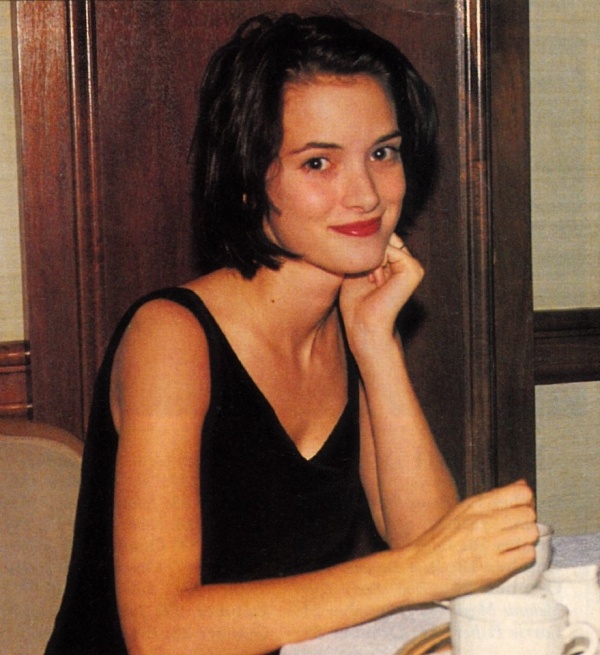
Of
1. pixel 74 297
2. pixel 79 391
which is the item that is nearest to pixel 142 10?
pixel 74 297

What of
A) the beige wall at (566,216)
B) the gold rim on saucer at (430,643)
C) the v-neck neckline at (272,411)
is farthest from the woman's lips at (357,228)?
the beige wall at (566,216)

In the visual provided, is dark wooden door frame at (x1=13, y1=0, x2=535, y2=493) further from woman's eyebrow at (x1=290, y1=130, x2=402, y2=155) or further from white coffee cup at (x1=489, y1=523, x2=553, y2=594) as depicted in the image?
white coffee cup at (x1=489, y1=523, x2=553, y2=594)

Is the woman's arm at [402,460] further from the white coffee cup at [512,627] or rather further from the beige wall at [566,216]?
the beige wall at [566,216]

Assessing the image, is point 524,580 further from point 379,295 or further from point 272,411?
point 379,295

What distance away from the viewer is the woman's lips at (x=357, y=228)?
137cm

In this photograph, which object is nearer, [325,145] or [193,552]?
[193,552]

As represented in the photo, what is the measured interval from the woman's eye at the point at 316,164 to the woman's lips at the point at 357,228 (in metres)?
0.08

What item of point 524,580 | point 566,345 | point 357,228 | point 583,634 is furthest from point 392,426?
point 566,345

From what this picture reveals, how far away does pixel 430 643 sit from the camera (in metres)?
0.94

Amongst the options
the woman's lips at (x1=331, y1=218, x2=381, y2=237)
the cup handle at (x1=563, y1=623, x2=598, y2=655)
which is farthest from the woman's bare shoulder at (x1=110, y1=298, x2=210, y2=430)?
the cup handle at (x1=563, y1=623, x2=598, y2=655)

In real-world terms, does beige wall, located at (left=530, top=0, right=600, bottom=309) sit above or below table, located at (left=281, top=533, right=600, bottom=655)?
above

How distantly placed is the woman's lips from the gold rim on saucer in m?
0.57

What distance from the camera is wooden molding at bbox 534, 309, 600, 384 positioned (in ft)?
7.72

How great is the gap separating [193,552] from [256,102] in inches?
23.9
